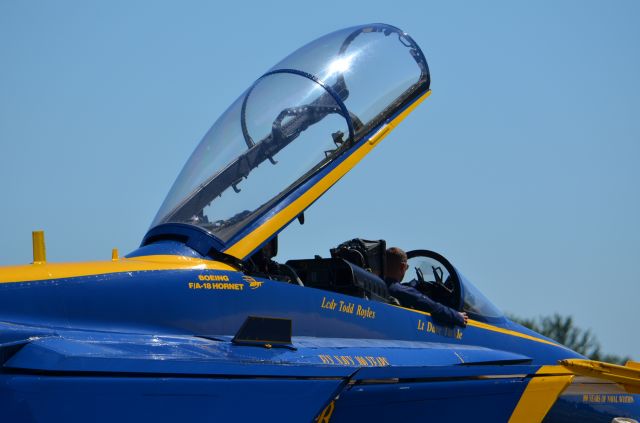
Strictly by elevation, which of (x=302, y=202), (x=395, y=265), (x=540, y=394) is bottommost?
(x=540, y=394)

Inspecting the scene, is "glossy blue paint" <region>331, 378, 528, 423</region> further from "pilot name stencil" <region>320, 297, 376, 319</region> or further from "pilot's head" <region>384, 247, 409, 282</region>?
"pilot's head" <region>384, 247, 409, 282</region>

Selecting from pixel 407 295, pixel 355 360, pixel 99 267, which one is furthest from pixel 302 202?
pixel 99 267

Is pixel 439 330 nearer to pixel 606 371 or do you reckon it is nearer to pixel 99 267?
pixel 606 371

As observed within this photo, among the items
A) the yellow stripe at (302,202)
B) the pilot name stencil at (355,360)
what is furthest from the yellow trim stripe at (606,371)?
the yellow stripe at (302,202)

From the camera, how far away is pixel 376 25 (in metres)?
9.30

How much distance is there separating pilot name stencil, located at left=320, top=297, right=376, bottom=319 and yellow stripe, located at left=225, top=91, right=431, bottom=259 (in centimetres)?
67

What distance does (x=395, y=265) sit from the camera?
353 inches

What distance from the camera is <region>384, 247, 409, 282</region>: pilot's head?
897cm

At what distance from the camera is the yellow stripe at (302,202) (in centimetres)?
723

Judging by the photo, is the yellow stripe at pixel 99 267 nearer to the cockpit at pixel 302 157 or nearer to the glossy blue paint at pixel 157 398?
the cockpit at pixel 302 157

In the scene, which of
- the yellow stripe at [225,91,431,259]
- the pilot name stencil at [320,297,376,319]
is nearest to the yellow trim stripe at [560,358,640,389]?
the pilot name stencil at [320,297,376,319]

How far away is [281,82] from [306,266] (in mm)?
1586

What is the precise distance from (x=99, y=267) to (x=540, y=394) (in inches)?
132

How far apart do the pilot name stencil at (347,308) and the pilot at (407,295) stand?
85 cm
